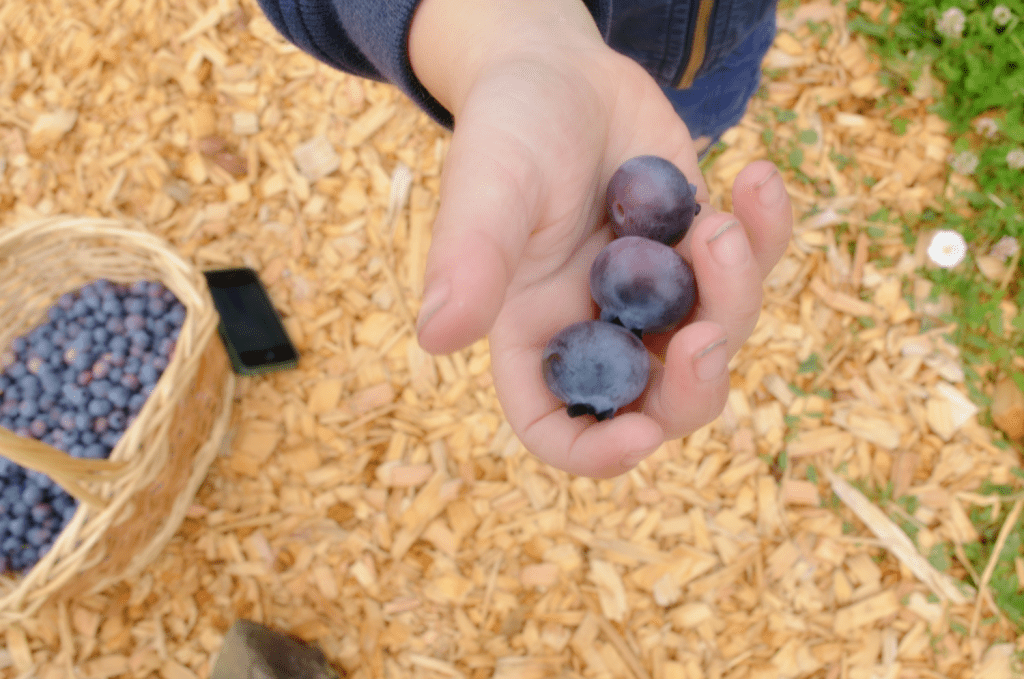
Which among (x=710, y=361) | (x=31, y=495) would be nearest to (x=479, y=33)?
(x=710, y=361)

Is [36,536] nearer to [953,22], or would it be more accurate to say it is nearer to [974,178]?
[974,178]

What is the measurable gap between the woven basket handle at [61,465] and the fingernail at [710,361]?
4.39 ft

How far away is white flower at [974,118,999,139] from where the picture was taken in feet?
7.89

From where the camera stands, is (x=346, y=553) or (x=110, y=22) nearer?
(x=346, y=553)

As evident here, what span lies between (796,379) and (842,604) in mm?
686

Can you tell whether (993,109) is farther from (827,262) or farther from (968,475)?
(968,475)

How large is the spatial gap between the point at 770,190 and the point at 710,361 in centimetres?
33

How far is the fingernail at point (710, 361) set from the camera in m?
0.97

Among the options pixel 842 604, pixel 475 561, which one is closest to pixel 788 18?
pixel 842 604

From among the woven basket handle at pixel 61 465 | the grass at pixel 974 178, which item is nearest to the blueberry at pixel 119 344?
the woven basket handle at pixel 61 465

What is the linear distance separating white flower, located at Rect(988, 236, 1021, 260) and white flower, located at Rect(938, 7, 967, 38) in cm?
76

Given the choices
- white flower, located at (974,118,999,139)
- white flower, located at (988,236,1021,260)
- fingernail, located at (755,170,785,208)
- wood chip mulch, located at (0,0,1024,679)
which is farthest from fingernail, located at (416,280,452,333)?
white flower, located at (974,118,999,139)

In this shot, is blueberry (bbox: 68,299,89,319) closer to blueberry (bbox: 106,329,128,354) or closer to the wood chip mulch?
blueberry (bbox: 106,329,128,354)

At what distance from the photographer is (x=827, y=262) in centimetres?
235
